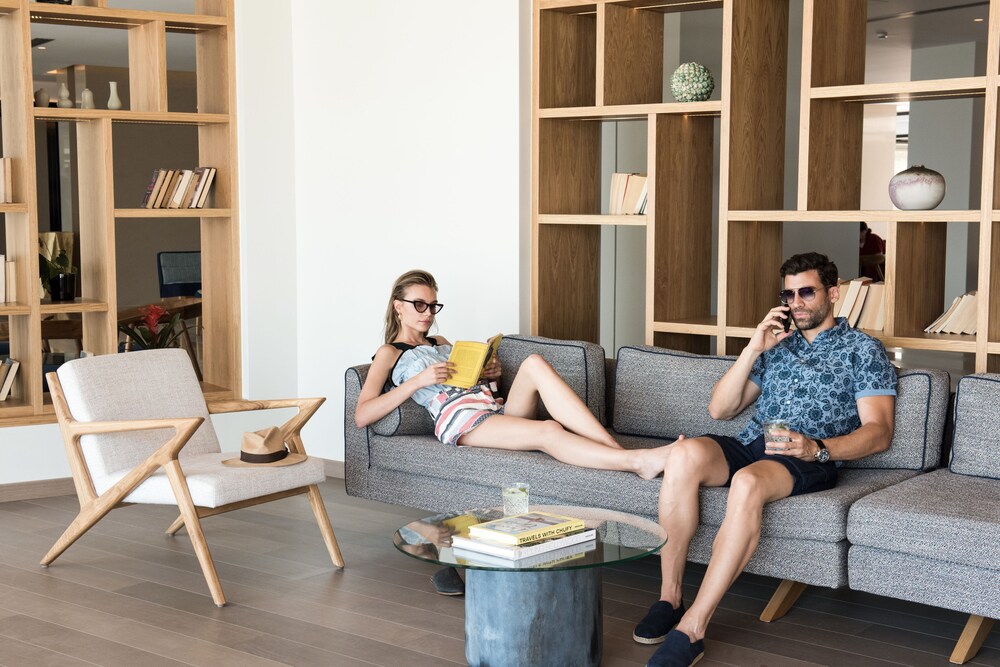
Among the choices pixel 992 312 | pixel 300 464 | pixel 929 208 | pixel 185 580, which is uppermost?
pixel 929 208

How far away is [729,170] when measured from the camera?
4.63 meters

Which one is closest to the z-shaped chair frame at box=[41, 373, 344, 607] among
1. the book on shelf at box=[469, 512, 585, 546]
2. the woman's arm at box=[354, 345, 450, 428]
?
the woman's arm at box=[354, 345, 450, 428]

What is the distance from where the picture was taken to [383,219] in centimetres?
577

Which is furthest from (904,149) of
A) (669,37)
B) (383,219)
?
(383,219)

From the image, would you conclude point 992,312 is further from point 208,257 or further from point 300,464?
point 208,257

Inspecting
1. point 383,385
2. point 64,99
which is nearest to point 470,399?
point 383,385

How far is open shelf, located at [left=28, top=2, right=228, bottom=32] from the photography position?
5496 millimetres

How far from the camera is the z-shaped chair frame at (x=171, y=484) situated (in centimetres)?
394

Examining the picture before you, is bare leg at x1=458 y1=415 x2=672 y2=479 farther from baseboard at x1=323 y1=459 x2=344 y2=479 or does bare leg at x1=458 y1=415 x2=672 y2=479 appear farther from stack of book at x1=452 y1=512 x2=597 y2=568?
baseboard at x1=323 y1=459 x2=344 y2=479

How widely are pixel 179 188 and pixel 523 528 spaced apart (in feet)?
11.8

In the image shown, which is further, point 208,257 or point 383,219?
point 208,257

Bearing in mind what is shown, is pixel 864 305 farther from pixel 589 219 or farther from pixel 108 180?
pixel 108 180

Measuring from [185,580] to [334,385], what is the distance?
1953 millimetres

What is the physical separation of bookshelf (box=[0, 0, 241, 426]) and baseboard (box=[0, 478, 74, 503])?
30 cm
